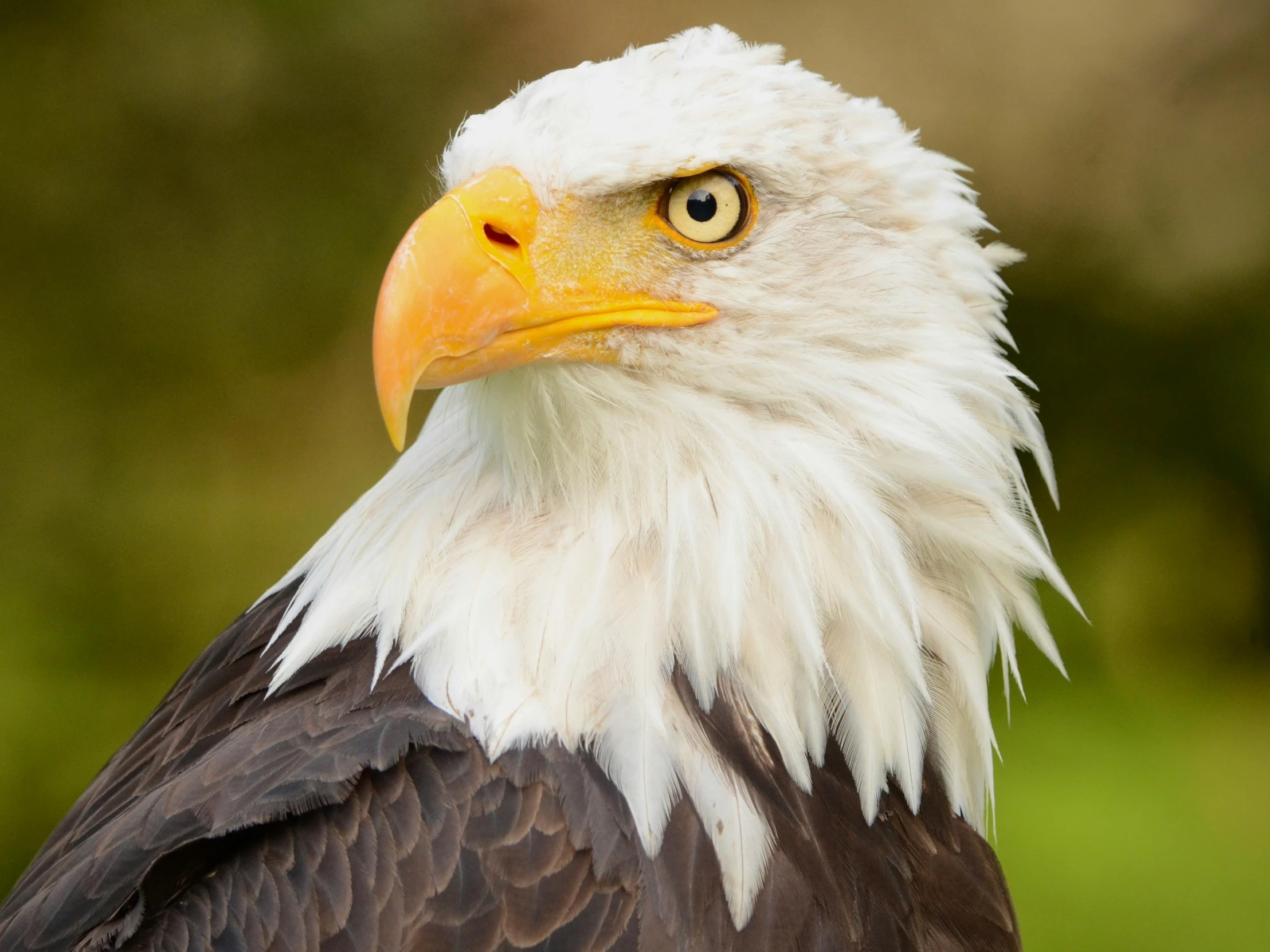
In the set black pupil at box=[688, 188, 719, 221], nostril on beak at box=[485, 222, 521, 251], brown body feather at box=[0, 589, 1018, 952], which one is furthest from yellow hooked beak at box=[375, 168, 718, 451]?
brown body feather at box=[0, 589, 1018, 952]

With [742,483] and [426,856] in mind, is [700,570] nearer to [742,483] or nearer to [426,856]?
[742,483]

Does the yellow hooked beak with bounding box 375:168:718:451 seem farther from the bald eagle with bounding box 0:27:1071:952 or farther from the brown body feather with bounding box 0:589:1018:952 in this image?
the brown body feather with bounding box 0:589:1018:952

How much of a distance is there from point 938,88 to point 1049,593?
164cm

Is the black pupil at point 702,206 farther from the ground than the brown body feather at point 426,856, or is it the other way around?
the black pupil at point 702,206

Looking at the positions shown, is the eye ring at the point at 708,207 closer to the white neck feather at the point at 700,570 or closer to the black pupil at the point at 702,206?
the black pupil at the point at 702,206

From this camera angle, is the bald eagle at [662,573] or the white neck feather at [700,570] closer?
the bald eagle at [662,573]

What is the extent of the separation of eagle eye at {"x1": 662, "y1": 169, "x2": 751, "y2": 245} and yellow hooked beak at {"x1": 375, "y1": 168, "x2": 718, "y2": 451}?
3.5 inches

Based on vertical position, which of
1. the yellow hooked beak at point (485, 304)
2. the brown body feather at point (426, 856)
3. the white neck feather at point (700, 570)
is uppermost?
the yellow hooked beak at point (485, 304)

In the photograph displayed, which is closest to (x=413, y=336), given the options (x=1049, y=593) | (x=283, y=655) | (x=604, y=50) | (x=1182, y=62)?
(x=283, y=655)

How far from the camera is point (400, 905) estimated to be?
1314mm

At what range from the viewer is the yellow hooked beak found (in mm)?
1470

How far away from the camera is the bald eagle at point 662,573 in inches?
54.5

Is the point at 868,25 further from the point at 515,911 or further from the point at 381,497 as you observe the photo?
the point at 515,911

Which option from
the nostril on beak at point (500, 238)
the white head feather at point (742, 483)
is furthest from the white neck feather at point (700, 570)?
the nostril on beak at point (500, 238)
